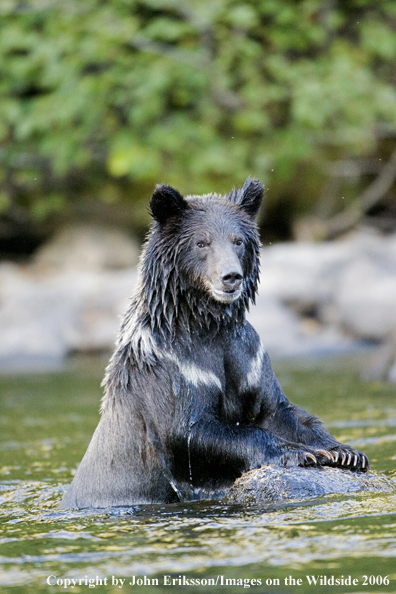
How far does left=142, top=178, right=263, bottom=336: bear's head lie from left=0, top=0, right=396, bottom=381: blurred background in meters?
11.7

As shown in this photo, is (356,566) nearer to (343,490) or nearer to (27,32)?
(343,490)

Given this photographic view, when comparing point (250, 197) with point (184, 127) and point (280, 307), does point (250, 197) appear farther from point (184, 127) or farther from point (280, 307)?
point (184, 127)

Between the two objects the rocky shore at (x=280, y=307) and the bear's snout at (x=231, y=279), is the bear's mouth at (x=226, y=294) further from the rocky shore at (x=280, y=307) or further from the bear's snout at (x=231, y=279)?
the rocky shore at (x=280, y=307)

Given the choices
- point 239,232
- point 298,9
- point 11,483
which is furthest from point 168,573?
point 298,9

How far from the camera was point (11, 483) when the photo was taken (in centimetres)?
708

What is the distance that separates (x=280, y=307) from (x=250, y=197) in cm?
1084

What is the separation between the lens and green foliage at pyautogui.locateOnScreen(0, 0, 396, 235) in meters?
20.0

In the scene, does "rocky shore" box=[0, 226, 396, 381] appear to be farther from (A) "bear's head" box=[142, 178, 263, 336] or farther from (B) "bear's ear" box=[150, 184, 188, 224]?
(B) "bear's ear" box=[150, 184, 188, 224]

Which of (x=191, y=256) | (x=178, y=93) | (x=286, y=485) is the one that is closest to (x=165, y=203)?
(x=191, y=256)

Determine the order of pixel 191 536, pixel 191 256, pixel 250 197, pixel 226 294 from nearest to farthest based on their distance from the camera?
pixel 191 536
pixel 226 294
pixel 191 256
pixel 250 197

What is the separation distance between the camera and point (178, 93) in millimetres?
20453

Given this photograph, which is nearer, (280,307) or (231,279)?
(231,279)

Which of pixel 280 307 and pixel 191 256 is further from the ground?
pixel 280 307

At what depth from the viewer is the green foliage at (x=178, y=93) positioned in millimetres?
19953
